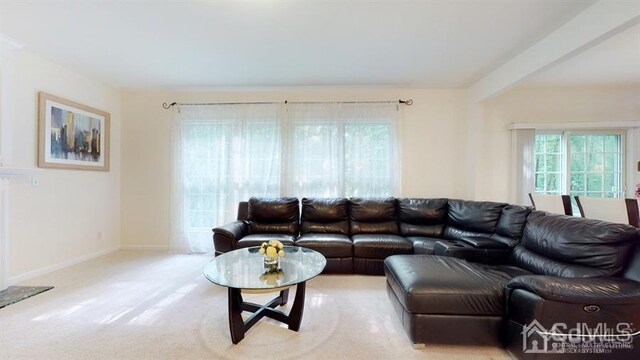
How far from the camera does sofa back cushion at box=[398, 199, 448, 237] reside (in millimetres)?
Answer: 3525

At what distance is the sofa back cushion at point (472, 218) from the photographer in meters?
3.02

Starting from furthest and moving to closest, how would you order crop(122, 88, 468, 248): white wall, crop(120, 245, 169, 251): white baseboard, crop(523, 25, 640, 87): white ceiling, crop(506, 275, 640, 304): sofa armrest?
1. crop(120, 245, 169, 251): white baseboard
2. crop(122, 88, 468, 248): white wall
3. crop(523, 25, 640, 87): white ceiling
4. crop(506, 275, 640, 304): sofa armrest

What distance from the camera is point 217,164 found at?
4121 mm

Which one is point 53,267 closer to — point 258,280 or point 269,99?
point 258,280

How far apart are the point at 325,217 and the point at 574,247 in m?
2.53

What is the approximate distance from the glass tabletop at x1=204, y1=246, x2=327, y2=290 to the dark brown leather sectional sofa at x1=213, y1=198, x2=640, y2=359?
63 centimetres

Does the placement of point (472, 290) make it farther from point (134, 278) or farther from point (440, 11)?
point (134, 278)

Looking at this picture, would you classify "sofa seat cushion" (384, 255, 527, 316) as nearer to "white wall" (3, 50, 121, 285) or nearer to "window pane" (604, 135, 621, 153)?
"window pane" (604, 135, 621, 153)

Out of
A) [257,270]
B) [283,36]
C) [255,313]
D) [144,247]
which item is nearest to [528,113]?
[283,36]

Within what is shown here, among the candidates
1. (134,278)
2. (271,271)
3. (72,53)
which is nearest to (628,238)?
(271,271)

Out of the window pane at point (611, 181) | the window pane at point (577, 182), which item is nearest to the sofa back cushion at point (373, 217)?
the window pane at point (577, 182)

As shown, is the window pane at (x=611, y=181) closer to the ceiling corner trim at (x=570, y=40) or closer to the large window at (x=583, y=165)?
the large window at (x=583, y=165)

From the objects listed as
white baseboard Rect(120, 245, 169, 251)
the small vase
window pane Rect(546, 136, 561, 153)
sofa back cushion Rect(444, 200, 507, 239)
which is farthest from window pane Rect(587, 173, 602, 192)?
white baseboard Rect(120, 245, 169, 251)

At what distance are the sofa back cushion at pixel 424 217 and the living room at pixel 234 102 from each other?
48 centimetres
